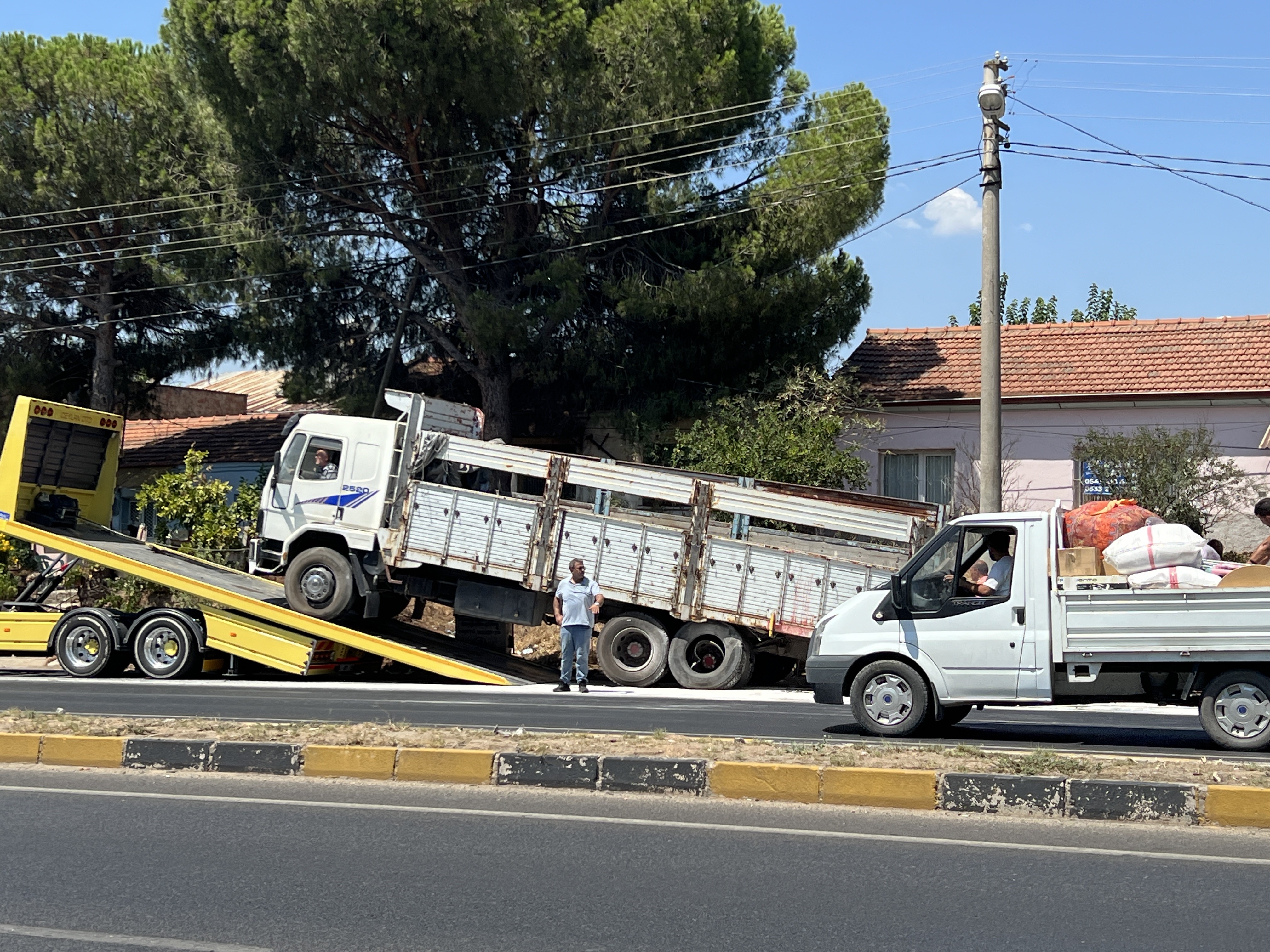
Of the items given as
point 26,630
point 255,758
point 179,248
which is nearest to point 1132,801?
point 255,758

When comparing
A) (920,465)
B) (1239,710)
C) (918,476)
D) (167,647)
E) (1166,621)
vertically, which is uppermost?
(920,465)

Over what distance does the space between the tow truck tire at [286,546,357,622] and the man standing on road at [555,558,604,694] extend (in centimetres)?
301

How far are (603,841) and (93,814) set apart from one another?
299 centimetres

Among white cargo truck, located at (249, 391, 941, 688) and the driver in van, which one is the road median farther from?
white cargo truck, located at (249, 391, 941, 688)

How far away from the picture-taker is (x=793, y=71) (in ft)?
89.7

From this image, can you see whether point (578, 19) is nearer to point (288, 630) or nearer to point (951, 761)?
point (288, 630)

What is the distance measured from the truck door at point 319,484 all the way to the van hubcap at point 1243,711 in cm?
1191

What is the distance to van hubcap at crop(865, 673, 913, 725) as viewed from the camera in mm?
10516

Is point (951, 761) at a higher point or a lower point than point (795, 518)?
lower

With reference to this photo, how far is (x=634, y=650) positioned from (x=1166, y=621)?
9.26 metres

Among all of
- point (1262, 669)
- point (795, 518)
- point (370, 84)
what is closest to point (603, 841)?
point (1262, 669)

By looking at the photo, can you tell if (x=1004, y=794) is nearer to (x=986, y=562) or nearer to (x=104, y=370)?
(x=986, y=562)

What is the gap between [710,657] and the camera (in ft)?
58.5

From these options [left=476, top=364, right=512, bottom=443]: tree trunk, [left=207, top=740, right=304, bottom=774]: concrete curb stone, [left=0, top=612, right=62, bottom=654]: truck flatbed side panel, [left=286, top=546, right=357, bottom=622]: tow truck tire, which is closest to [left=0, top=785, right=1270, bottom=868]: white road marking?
[left=207, top=740, right=304, bottom=774]: concrete curb stone
